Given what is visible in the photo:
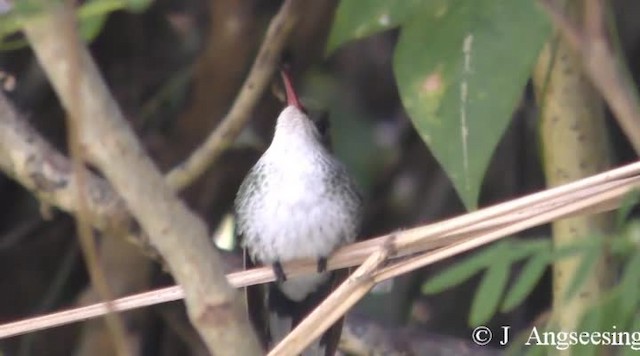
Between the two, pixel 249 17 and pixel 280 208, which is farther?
pixel 249 17

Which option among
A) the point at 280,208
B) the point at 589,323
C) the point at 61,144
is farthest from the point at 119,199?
the point at 589,323

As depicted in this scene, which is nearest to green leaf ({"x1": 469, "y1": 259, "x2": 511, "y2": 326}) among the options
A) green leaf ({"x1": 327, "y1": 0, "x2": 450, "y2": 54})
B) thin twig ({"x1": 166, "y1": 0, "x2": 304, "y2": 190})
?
green leaf ({"x1": 327, "y1": 0, "x2": 450, "y2": 54})

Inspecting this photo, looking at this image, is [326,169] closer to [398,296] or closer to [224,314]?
[398,296]

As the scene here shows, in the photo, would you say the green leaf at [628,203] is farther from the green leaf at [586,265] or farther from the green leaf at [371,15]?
the green leaf at [371,15]

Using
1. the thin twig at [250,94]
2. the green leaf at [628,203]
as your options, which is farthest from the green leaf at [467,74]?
the thin twig at [250,94]

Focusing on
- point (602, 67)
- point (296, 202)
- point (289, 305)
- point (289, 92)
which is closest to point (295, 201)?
point (296, 202)
